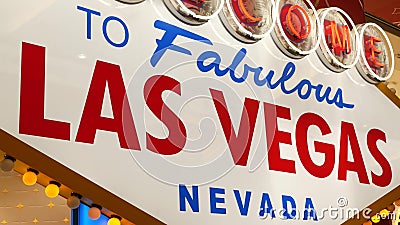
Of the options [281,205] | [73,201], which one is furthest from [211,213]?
[73,201]

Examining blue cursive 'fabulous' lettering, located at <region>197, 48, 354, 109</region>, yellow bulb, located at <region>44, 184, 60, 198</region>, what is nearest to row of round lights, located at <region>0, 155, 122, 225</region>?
yellow bulb, located at <region>44, 184, 60, 198</region>

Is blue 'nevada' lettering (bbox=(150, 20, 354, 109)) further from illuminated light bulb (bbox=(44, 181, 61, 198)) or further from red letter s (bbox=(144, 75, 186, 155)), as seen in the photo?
illuminated light bulb (bbox=(44, 181, 61, 198))

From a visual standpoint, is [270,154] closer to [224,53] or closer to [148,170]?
[224,53]

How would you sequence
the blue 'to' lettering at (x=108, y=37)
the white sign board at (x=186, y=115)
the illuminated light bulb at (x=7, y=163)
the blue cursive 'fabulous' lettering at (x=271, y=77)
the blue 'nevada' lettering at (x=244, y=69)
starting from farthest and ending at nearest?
the blue cursive 'fabulous' lettering at (x=271, y=77) → the blue 'nevada' lettering at (x=244, y=69) → the blue 'to' lettering at (x=108, y=37) → the white sign board at (x=186, y=115) → the illuminated light bulb at (x=7, y=163)

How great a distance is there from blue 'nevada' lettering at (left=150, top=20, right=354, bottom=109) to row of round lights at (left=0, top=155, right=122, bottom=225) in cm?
55

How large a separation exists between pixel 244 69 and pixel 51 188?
986mm

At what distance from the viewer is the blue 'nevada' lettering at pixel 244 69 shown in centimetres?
227

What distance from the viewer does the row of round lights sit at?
177 cm

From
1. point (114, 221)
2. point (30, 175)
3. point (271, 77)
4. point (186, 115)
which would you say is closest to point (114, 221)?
point (114, 221)

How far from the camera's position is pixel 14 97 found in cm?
183

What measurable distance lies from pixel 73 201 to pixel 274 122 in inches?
39.2
